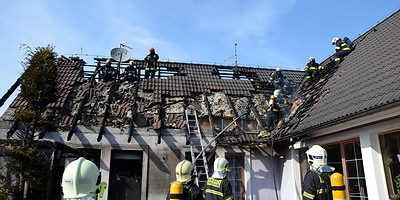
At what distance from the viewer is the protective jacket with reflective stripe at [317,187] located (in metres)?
3.81

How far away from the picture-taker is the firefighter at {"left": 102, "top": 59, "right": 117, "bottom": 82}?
11.2 meters

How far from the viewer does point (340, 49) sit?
412 inches

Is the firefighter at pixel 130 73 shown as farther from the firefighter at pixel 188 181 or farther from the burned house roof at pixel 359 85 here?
the firefighter at pixel 188 181

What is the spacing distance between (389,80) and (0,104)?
1052cm

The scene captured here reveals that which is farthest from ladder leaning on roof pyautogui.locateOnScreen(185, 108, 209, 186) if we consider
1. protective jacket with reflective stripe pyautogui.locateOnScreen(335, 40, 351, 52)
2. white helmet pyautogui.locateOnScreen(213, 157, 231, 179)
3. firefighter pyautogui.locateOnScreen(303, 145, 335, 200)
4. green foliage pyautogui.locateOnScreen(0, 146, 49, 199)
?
protective jacket with reflective stripe pyautogui.locateOnScreen(335, 40, 351, 52)

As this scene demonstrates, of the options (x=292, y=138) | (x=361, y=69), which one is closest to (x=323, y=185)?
(x=292, y=138)

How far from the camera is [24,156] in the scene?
658cm

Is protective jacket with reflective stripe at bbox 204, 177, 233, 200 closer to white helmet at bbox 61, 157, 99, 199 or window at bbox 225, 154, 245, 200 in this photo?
white helmet at bbox 61, 157, 99, 199

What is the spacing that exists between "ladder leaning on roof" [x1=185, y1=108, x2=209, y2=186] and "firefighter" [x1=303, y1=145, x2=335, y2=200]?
4.65m

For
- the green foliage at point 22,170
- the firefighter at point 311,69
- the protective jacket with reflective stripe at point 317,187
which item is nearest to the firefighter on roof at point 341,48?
the firefighter at point 311,69

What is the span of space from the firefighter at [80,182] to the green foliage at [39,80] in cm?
562

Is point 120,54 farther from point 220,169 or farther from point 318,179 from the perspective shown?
point 318,179

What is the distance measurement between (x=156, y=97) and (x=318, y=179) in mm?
7170

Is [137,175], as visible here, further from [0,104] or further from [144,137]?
[0,104]
